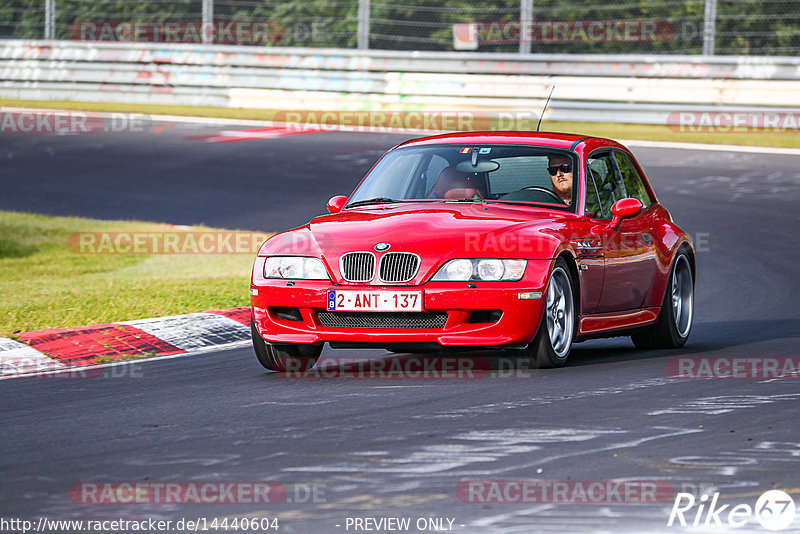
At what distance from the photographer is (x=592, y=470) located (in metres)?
5.43

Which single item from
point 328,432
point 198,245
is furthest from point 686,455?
point 198,245

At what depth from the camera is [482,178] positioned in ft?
30.2

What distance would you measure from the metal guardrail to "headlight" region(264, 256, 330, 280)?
600 inches

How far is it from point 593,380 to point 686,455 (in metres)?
2.22

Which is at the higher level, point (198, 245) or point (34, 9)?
point (34, 9)

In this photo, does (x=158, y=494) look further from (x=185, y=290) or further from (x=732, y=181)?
(x=732, y=181)
